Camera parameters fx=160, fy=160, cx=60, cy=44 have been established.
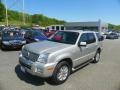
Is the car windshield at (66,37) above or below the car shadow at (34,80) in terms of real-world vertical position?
above

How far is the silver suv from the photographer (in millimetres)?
4906

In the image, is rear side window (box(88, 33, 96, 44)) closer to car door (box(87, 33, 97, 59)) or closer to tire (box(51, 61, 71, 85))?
car door (box(87, 33, 97, 59))

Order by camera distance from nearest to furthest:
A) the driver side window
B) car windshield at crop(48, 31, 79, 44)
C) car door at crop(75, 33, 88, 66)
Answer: car door at crop(75, 33, 88, 66) → car windshield at crop(48, 31, 79, 44) → the driver side window

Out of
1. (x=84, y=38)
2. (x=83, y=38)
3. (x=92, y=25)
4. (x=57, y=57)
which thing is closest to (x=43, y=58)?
(x=57, y=57)

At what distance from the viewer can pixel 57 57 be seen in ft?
16.7

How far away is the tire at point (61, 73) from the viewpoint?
518cm

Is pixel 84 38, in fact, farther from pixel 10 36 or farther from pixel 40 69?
pixel 10 36

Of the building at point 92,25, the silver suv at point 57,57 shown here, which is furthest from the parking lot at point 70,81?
the building at point 92,25

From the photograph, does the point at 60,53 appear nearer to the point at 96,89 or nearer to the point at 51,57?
the point at 51,57

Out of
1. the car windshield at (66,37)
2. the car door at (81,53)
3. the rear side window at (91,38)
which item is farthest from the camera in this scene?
the rear side window at (91,38)

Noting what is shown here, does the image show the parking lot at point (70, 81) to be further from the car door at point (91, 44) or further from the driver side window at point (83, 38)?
the driver side window at point (83, 38)

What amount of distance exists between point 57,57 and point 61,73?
0.69m

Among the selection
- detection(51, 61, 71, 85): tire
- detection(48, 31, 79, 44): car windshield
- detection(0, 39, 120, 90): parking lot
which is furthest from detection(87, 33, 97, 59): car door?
detection(51, 61, 71, 85): tire

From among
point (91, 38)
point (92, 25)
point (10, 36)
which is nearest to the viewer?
point (91, 38)
